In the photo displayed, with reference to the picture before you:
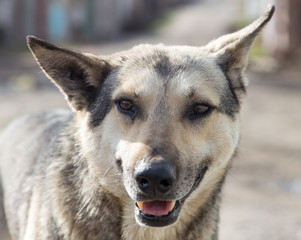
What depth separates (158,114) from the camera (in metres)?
3.58

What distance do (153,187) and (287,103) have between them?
9.18m

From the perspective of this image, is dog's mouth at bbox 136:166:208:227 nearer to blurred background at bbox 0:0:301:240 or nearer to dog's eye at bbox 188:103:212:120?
dog's eye at bbox 188:103:212:120

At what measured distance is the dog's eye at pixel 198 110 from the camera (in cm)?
368

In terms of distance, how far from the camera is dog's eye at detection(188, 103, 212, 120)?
3.68 meters

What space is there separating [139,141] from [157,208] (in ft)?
1.40

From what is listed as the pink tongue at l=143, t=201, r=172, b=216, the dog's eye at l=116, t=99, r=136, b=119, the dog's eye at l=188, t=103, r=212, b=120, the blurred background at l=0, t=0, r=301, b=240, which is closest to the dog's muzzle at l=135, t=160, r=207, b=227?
the pink tongue at l=143, t=201, r=172, b=216

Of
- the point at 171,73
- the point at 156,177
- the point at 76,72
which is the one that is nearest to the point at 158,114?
the point at 171,73

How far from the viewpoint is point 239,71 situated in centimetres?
415

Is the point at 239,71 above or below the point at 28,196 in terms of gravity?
above

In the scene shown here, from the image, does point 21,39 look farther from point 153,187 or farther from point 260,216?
point 153,187

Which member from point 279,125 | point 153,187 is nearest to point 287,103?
point 279,125

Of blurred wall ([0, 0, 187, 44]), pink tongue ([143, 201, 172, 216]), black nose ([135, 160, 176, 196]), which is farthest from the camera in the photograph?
blurred wall ([0, 0, 187, 44])

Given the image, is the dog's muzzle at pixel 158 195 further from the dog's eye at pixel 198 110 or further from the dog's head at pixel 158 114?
the dog's eye at pixel 198 110

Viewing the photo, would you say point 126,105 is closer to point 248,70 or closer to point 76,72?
point 76,72
